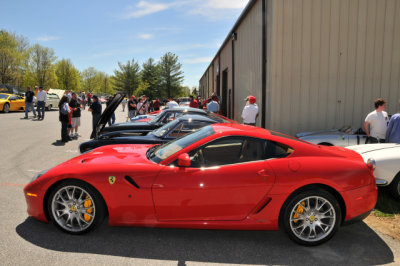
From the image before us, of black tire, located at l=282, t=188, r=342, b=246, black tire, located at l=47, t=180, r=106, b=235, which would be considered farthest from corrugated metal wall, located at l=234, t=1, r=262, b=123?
black tire, located at l=47, t=180, r=106, b=235

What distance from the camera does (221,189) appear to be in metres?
3.38

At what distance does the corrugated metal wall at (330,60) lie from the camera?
9.45 m

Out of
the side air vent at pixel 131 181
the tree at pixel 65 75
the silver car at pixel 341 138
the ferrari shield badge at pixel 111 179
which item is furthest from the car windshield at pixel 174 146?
the tree at pixel 65 75

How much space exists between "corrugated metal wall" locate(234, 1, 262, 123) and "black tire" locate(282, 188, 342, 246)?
769 centimetres

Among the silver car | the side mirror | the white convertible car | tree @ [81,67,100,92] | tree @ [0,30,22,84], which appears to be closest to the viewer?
the side mirror

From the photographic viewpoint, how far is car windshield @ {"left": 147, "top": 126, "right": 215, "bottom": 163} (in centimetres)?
374

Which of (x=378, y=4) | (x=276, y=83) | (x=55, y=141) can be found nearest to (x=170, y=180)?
(x=276, y=83)

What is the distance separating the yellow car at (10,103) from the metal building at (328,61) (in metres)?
20.0

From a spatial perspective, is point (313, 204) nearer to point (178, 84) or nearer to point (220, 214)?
point (220, 214)

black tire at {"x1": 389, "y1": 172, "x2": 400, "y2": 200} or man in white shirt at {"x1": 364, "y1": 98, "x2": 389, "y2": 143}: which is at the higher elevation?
man in white shirt at {"x1": 364, "y1": 98, "x2": 389, "y2": 143}

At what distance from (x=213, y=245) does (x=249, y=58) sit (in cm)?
1074

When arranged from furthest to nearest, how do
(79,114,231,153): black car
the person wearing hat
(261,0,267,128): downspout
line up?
1. (261,0,267,128): downspout
2. the person wearing hat
3. (79,114,231,153): black car

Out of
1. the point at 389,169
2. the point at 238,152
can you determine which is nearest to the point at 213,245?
the point at 238,152

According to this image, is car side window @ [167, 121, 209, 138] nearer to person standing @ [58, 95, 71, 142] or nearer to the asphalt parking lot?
the asphalt parking lot
